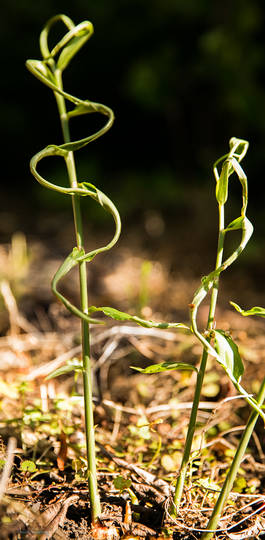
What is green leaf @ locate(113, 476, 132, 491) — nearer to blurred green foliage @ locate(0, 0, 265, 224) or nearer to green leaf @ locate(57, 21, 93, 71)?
green leaf @ locate(57, 21, 93, 71)

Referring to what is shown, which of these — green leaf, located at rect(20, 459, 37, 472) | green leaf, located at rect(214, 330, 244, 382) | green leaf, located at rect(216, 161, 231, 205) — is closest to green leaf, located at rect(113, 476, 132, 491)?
green leaf, located at rect(20, 459, 37, 472)

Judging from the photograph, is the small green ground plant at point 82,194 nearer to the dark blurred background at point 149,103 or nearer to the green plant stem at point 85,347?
the green plant stem at point 85,347

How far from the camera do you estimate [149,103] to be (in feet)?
8.98

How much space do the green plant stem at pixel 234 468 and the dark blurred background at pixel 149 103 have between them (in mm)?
1592

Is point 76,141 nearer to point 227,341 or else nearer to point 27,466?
point 227,341

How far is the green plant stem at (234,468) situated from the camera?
568 mm

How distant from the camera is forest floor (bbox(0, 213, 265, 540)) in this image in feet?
2.17

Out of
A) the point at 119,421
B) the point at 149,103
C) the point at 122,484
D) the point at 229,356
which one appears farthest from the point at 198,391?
the point at 149,103

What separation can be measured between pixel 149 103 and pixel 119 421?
2215 millimetres

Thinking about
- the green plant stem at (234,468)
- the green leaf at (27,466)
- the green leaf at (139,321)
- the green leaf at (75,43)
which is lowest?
the green leaf at (27,466)

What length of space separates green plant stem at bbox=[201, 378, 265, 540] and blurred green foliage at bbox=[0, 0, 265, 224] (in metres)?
2.09

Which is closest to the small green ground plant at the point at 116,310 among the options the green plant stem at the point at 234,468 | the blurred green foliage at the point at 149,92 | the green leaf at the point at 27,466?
the green plant stem at the point at 234,468

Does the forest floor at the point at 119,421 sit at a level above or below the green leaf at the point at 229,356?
below

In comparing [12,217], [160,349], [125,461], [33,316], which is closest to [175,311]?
[160,349]
